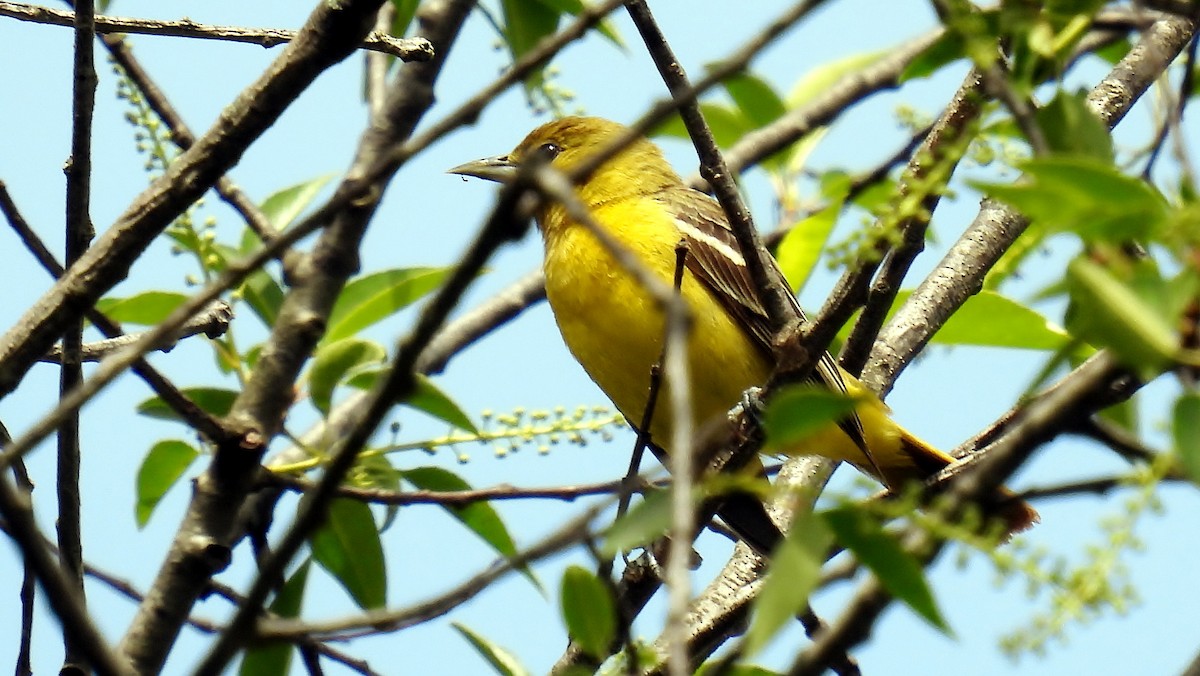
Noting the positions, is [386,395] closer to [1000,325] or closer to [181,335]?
[181,335]

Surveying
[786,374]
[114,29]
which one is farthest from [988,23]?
[114,29]

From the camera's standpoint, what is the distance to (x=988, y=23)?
165 cm

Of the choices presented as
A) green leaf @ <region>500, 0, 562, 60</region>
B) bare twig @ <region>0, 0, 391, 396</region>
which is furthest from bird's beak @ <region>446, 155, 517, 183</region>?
bare twig @ <region>0, 0, 391, 396</region>

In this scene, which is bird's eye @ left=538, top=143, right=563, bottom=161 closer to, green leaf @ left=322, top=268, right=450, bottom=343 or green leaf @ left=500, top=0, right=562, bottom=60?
green leaf @ left=322, top=268, right=450, bottom=343

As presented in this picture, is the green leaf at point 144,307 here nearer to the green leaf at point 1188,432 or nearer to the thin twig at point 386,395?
the thin twig at point 386,395

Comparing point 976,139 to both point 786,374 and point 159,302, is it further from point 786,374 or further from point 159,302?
point 159,302

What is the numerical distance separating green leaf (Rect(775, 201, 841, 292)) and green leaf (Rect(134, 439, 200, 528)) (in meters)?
1.76

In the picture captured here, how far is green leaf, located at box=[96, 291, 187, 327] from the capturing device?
3.74m

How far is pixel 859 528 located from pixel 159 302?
8.85ft

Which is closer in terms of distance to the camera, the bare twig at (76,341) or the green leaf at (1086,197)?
the green leaf at (1086,197)

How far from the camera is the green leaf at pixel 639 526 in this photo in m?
1.52

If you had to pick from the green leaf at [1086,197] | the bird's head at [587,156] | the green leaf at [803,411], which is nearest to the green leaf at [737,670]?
the green leaf at [803,411]

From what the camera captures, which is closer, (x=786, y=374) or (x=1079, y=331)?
(x=1079, y=331)

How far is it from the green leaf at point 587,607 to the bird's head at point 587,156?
328 cm
